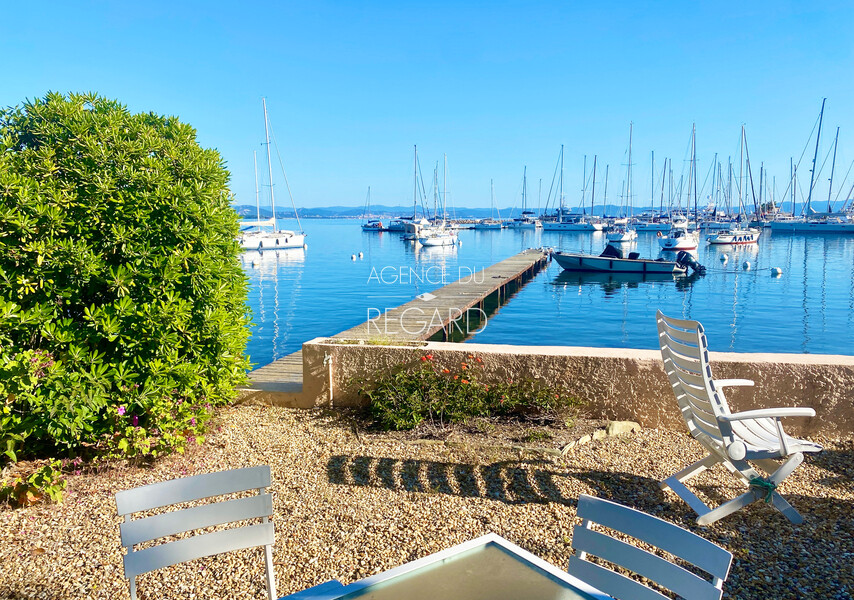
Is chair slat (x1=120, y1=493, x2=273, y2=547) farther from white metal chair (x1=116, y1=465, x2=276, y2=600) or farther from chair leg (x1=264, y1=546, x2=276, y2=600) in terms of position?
chair leg (x1=264, y1=546, x2=276, y2=600)

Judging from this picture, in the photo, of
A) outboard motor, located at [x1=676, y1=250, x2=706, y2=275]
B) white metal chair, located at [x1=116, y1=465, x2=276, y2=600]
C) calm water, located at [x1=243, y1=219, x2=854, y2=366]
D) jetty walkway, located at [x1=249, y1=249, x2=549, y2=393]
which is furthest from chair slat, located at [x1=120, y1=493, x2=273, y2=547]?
outboard motor, located at [x1=676, y1=250, x2=706, y2=275]

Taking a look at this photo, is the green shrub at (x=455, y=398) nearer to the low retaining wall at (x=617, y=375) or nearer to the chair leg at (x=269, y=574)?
the low retaining wall at (x=617, y=375)

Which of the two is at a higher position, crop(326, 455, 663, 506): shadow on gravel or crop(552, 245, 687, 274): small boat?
crop(326, 455, 663, 506): shadow on gravel

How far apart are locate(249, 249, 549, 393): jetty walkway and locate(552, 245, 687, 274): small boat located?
4.79 meters

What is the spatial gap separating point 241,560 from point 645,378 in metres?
3.44

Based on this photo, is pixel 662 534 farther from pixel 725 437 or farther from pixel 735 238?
pixel 735 238

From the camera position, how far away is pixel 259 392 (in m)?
5.57

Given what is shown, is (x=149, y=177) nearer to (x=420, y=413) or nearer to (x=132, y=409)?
(x=132, y=409)

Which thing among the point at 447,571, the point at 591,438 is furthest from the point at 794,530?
the point at 447,571

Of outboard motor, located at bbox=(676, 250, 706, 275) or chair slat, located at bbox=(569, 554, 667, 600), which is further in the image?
outboard motor, located at bbox=(676, 250, 706, 275)

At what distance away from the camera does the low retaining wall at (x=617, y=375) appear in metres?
4.60

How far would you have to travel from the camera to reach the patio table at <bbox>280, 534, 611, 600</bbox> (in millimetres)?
1671

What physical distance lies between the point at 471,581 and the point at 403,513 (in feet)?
5.82

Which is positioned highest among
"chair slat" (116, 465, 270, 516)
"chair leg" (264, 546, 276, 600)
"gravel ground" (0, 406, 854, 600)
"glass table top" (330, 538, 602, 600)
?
"chair slat" (116, 465, 270, 516)
